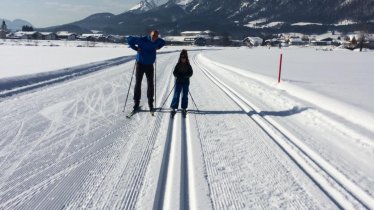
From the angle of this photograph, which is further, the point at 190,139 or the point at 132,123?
the point at 132,123

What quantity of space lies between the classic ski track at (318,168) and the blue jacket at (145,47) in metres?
2.92

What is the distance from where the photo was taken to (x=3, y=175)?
521 centimetres

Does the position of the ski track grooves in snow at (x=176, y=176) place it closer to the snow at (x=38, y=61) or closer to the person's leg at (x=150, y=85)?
the person's leg at (x=150, y=85)

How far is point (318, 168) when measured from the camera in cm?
568

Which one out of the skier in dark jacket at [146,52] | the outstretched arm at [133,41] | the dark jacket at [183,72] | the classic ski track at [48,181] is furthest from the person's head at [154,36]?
the classic ski track at [48,181]

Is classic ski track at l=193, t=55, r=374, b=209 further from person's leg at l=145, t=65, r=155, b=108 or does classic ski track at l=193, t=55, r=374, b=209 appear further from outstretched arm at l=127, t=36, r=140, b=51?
outstretched arm at l=127, t=36, r=140, b=51

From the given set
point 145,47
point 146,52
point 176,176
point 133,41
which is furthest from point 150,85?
point 176,176

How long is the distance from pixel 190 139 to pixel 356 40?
130m

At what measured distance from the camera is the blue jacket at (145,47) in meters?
9.76

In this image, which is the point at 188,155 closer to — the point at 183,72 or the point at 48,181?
the point at 48,181

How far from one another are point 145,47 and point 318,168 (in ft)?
18.0

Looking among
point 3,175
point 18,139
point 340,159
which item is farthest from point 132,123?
point 340,159

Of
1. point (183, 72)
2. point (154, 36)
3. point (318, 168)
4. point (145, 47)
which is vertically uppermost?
point (154, 36)

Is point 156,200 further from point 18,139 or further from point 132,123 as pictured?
point 132,123
